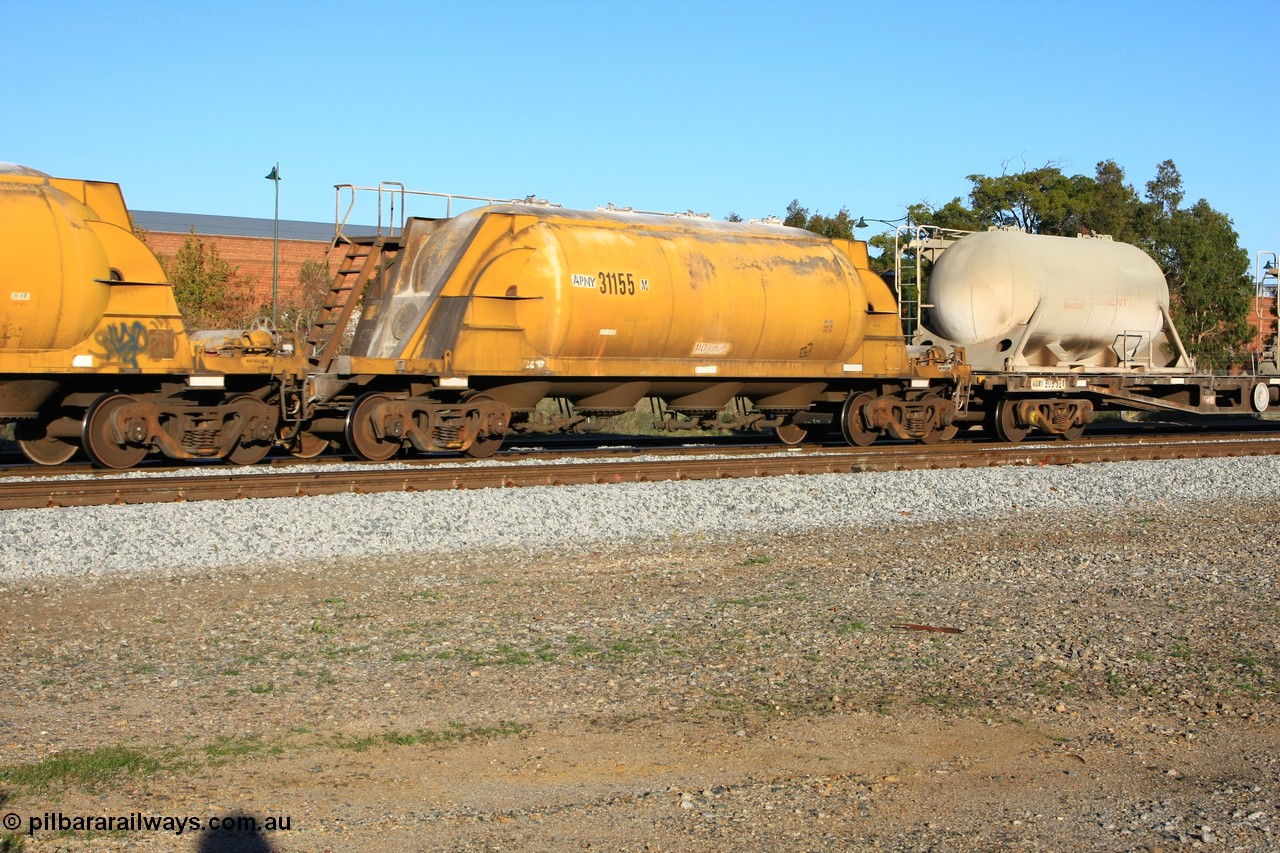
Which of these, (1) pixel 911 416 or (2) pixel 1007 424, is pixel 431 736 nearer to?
(1) pixel 911 416

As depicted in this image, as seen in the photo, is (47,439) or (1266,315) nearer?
(47,439)

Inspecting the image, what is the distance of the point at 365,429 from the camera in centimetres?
1644

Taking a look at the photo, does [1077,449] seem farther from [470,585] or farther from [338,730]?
[338,730]

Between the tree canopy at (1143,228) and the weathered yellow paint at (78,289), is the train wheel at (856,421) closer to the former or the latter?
the weathered yellow paint at (78,289)

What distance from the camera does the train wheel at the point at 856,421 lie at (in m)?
20.7

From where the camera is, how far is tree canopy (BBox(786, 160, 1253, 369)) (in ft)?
143

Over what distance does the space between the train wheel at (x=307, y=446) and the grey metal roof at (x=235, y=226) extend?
45066 mm

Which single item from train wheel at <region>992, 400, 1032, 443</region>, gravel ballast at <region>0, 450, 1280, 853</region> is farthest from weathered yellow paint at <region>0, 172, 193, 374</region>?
train wheel at <region>992, 400, 1032, 443</region>

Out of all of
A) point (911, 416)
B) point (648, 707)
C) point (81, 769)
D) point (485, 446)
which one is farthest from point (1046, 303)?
point (81, 769)

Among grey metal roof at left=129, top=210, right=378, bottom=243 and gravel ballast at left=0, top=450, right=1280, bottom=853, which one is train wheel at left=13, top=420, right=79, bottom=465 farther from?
grey metal roof at left=129, top=210, right=378, bottom=243

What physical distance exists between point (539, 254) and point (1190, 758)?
12584 mm

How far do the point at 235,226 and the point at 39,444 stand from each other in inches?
2102

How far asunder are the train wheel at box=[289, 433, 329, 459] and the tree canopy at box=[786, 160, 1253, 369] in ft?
91.2

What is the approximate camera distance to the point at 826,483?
14.8m
